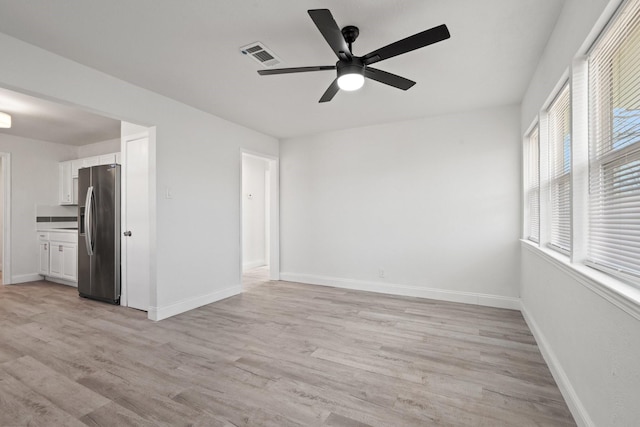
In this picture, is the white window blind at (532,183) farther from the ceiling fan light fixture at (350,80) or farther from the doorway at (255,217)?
the doorway at (255,217)

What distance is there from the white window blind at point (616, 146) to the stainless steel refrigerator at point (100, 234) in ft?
15.6

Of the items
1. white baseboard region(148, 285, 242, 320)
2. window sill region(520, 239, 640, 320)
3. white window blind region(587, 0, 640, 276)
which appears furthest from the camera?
white baseboard region(148, 285, 242, 320)

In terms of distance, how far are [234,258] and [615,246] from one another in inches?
159

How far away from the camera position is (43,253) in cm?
528

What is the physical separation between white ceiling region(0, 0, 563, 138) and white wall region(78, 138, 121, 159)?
2762mm

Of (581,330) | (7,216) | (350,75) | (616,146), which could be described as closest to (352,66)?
(350,75)

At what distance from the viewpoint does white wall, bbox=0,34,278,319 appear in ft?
8.16

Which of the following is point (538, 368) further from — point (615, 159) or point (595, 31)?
point (595, 31)

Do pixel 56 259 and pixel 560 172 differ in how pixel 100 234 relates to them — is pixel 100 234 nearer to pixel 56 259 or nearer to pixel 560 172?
pixel 56 259

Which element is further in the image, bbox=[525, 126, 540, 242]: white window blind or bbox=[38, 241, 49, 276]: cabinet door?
bbox=[38, 241, 49, 276]: cabinet door

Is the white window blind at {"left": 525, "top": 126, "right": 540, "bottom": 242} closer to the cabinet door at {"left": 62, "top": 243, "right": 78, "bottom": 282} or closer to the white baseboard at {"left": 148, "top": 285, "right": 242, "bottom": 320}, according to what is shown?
the white baseboard at {"left": 148, "top": 285, "right": 242, "bottom": 320}

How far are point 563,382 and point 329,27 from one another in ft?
8.70

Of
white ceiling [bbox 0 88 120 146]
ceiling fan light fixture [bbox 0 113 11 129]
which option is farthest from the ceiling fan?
ceiling fan light fixture [bbox 0 113 11 129]

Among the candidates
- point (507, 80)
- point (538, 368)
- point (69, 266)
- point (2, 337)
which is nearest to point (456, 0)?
point (507, 80)
